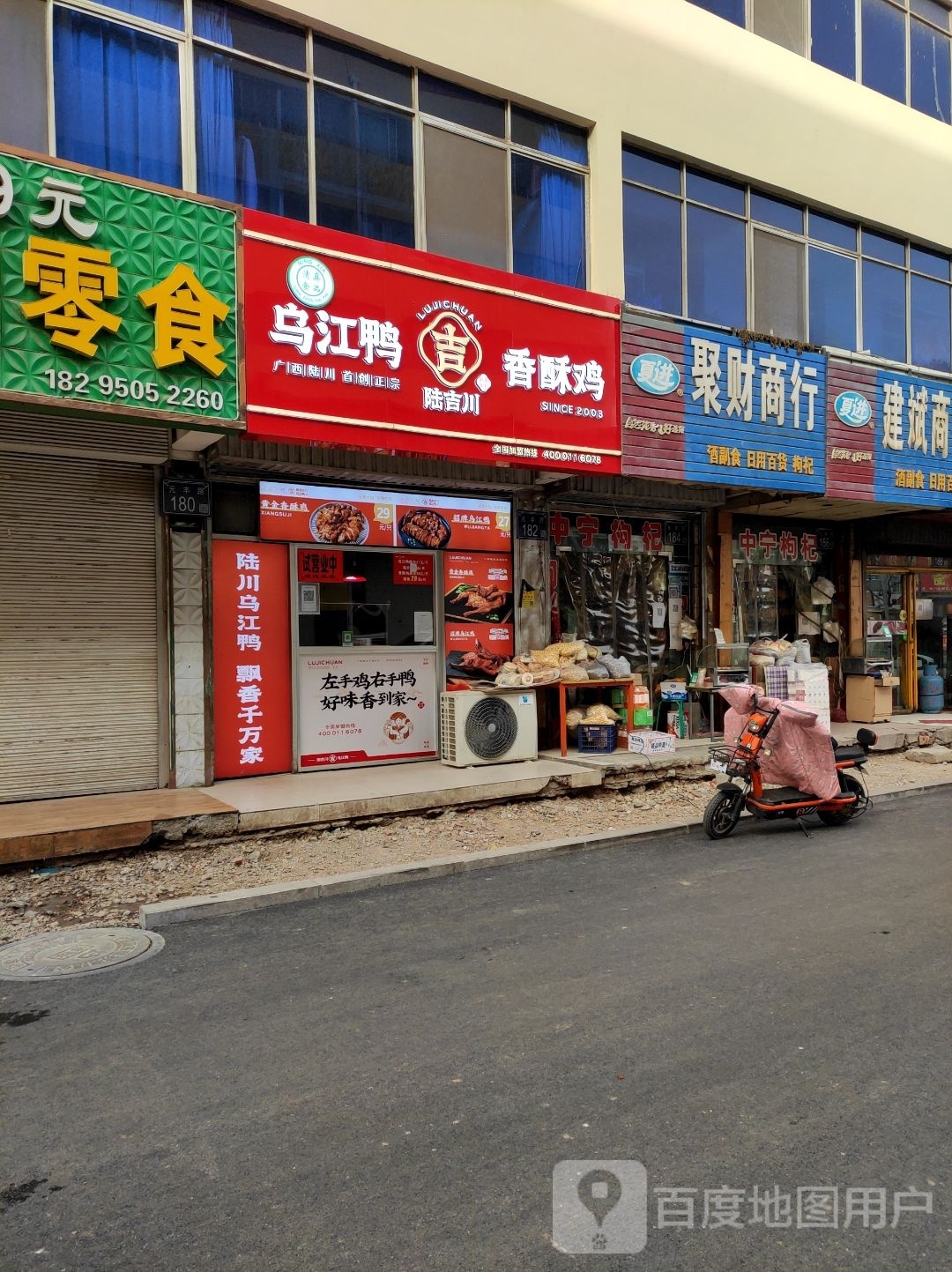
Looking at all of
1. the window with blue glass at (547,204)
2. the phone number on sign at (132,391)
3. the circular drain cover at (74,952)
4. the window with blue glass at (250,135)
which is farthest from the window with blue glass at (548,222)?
the circular drain cover at (74,952)

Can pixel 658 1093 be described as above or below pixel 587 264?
below

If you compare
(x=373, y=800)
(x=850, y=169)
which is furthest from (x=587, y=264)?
(x=373, y=800)

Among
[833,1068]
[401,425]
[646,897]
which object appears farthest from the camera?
[401,425]

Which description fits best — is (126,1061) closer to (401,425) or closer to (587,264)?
(401,425)

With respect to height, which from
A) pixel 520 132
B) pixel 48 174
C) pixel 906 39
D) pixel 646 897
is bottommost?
pixel 646 897

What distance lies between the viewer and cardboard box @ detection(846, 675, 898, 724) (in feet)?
50.8

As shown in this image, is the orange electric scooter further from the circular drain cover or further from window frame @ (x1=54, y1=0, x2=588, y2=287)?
window frame @ (x1=54, y1=0, x2=588, y2=287)

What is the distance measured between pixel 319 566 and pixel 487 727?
→ 2675mm

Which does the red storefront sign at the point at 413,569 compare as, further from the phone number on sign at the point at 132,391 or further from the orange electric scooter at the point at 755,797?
the orange electric scooter at the point at 755,797

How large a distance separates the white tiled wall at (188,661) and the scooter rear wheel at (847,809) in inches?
249

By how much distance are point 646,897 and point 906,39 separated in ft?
53.0

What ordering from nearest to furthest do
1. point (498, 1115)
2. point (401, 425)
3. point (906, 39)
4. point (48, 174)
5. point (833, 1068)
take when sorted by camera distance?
point (498, 1115) < point (833, 1068) < point (48, 174) < point (401, 425) < point (906, 39)

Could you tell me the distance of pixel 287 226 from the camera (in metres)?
8.74

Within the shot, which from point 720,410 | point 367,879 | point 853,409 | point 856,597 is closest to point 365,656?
point 367,879
